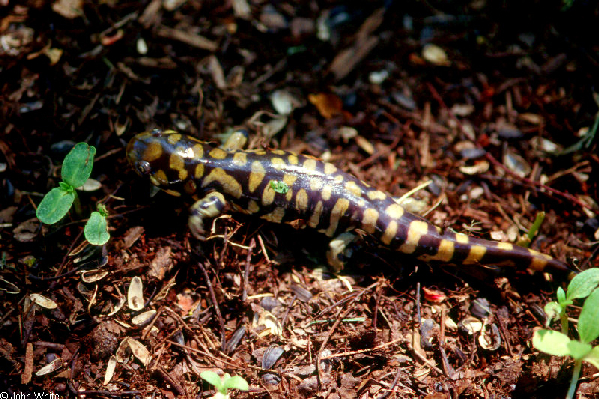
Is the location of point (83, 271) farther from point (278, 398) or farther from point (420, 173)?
point (420, 173)

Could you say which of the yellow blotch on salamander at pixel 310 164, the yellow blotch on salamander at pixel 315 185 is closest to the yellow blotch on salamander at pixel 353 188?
the yellow blotch on salamander at pixel 315 185

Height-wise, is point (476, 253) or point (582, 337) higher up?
point (582, 337)

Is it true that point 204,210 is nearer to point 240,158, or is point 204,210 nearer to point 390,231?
point 240,158

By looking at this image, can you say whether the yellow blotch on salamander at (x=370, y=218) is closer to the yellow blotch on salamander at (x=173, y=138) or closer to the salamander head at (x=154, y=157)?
the salamander head at (x=154, y=157)

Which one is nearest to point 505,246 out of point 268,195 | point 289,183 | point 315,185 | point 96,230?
point 315,185

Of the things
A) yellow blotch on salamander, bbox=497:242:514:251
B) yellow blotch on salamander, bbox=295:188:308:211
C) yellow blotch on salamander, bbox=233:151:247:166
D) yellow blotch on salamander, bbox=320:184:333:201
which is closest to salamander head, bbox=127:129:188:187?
yellow blotch on salamander, bbox=233:151:247:166

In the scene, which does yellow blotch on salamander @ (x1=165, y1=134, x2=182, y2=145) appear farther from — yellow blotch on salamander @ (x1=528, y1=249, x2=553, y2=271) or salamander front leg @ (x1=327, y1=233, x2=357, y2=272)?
yellow blotch on salamander @ (x1=528, y1=249, x2=553, y2=271)

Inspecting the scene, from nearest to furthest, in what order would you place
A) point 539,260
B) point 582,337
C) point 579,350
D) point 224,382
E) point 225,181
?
point 579,350 → point 582,337 → point 224,382 → point 539,260 → point 225,181
